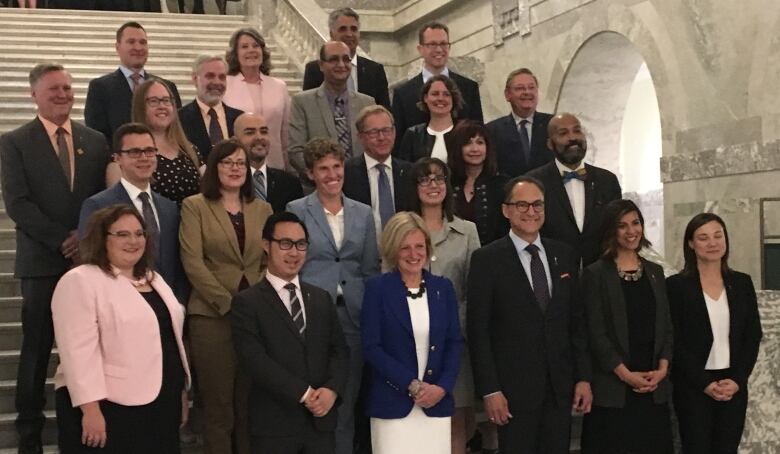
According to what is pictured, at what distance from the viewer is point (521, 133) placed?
6.54m

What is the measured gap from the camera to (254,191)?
5.27 meters

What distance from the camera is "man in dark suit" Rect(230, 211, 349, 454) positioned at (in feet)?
14.9

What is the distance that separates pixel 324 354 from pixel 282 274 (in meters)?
0.42

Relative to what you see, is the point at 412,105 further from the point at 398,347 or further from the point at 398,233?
the point at 398,347

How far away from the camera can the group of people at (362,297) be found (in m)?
4.52

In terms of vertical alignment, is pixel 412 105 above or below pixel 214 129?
above

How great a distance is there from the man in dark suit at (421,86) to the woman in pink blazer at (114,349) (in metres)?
2.81

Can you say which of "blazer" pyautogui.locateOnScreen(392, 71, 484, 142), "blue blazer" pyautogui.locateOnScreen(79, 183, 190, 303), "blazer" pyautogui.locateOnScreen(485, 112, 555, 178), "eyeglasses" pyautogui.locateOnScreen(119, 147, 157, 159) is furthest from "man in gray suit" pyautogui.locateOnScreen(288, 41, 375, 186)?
"eyeglasses" pyautogui.locateOnScreen(119, 147, 157, 159)

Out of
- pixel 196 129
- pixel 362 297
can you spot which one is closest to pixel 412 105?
pixel 196 129

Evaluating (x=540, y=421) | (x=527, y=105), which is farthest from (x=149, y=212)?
(x=527, y=105)

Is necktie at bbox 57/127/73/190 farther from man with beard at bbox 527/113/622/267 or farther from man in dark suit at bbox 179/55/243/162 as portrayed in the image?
man with beard at bbox 527/113/622/267

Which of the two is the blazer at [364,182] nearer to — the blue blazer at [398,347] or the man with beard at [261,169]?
the man with beard at [261,169]

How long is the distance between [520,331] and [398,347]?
2.11ft

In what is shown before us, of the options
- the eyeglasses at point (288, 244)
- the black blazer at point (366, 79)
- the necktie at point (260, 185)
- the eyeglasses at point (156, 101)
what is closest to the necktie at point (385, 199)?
the necktie at point (260, 185)
